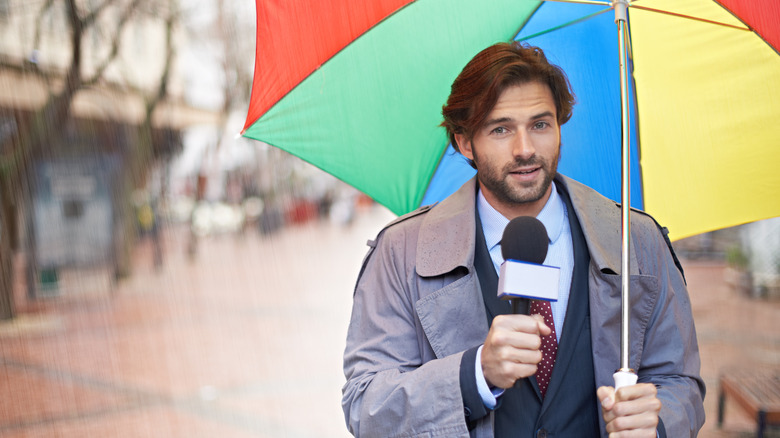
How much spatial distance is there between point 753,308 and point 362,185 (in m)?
11.3

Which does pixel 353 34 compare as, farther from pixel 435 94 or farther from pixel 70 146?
pixel 70 146

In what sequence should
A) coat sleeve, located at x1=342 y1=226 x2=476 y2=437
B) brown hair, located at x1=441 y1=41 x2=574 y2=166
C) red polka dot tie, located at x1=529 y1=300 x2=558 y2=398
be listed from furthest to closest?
brown hair, located at x1=441 y1=41 x2=574 y2=166, red polka dot tie, located at x1=529 y1=300 x2=558 y2=398, coat sleeve, located at x1=342 y1=226 x2=476 y2=437

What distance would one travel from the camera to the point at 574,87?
265cm

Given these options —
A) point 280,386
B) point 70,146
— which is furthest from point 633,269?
point 70,146

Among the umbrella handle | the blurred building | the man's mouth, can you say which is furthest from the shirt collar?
the blurred building

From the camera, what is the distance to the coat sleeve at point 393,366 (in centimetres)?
181

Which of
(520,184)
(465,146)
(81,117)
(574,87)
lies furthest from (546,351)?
(81,117)

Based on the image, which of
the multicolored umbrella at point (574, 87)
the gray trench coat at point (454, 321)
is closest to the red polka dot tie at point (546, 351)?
the gray trench coat at point (454, 321)

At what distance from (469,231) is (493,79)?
44 centimetres

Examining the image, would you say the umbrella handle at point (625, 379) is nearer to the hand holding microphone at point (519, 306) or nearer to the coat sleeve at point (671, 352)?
the hand holding microphone at point (519, 306)

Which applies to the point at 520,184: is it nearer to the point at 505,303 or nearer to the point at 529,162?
the point at 529,162

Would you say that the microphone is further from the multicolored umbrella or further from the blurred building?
the blurred building

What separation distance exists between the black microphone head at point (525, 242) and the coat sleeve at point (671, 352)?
0.57 meters

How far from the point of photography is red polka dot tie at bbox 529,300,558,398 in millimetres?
1971
